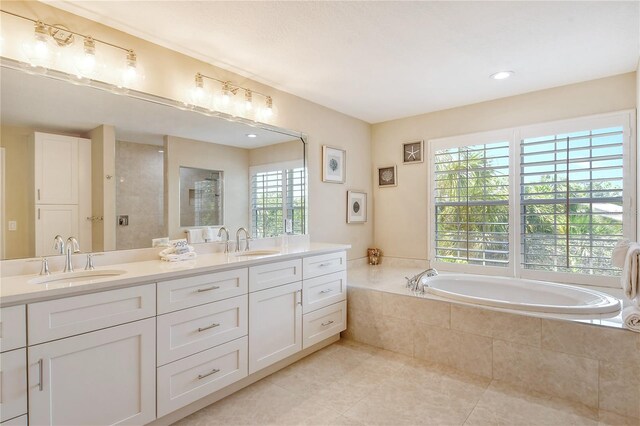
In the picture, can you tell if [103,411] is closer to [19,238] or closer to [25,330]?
[25,330]

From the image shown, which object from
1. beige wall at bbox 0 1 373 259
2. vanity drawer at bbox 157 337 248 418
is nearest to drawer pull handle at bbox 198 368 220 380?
vanity drawer at bbox 157 337 248 418

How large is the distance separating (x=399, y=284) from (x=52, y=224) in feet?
8.60

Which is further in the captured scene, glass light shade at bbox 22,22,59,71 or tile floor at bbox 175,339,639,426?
tile floor at bbox 175,339,639,426

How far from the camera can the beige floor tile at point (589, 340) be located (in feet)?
6.37

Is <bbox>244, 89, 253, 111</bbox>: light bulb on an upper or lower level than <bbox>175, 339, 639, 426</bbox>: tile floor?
upper

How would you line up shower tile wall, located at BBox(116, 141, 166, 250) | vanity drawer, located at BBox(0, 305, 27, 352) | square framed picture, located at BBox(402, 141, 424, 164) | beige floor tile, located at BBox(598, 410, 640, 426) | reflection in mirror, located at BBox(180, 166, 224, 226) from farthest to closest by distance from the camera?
1. square framed picture, located at BBox(402, 141, 424, 164)
2. reflection in mirror, located at BBox(180, 166, 224, 226)
3. shower tile wall, located at BBox(116, 141, 166, 250)
4. beige floor tile, located at BBox(598, 410, 640, 426)
5. vanity drawer, located at BBox(0, 305, 27, 352)

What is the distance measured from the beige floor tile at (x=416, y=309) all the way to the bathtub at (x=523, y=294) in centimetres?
11

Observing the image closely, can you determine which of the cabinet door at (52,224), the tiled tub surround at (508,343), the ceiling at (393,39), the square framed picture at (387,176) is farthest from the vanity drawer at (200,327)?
the square framed picture at (387,176)

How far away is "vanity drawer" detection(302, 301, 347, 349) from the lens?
2624 mm

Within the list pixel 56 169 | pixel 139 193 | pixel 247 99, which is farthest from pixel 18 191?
pixel 247 99

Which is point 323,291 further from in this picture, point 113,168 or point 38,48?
point 38,48

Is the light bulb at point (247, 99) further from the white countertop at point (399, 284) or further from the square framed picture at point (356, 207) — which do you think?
the white countertop at point (399, 284)

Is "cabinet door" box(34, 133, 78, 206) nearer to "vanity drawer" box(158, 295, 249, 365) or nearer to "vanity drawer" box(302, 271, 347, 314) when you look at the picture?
"vanity drawer" box(158, 295, 249, 365)

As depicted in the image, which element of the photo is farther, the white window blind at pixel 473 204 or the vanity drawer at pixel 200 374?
the white window blind at pixel 473 204
